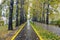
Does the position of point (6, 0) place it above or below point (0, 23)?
above

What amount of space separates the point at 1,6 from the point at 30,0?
42.6 m

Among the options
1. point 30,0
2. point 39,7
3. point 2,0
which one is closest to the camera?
point 2,0

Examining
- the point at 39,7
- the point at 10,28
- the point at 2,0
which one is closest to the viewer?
the point at 10,28

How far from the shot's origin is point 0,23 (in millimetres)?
51281

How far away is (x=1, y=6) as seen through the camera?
35.0 m

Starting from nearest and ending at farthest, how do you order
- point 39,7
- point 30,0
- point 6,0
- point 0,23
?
point 6,0
point 0,23
point 39,7
point 30,0

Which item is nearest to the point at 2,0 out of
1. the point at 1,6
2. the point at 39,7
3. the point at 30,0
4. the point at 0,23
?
the point at 1,6

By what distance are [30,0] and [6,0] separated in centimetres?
4404

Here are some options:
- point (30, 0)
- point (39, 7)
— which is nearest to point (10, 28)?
point (39, 7)

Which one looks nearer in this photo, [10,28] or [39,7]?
[10,28]

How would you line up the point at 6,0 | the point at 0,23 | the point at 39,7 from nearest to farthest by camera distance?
the point at 6,0, the point at 0,23, the point at 39,7

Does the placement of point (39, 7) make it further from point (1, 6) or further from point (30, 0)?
point (1, 6)

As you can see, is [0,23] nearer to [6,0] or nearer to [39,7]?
[39,7]

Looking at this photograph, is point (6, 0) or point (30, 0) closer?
point (6, 0)
